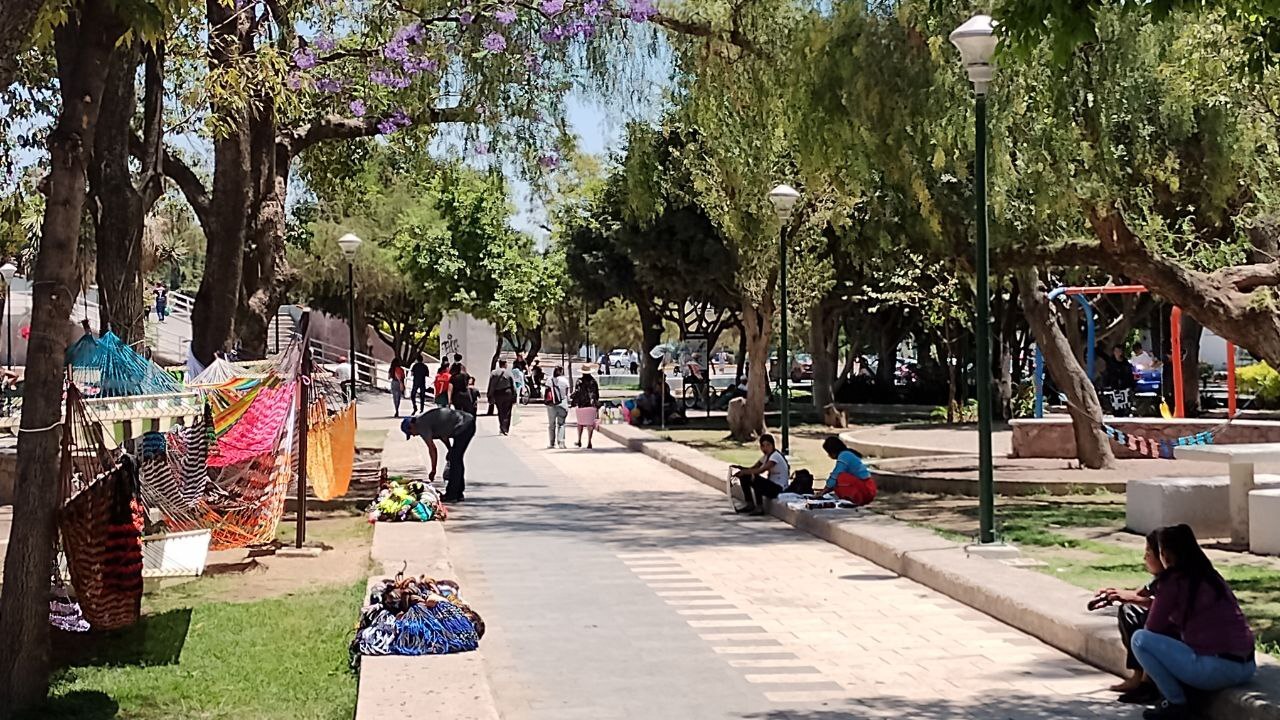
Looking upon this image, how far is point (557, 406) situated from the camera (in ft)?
93.5

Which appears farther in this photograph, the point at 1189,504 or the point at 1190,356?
the point at 1190,356

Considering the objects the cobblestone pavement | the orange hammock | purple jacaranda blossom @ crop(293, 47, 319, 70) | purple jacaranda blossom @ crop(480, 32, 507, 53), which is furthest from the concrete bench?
purple jacaranda blossom @ crop(293, 47, 319, 70)

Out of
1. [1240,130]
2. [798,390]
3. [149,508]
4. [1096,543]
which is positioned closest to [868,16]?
[1240,130]

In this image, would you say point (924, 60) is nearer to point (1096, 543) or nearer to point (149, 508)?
point (1096, 543)

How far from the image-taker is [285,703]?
7.27 meters

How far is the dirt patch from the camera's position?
10.9m

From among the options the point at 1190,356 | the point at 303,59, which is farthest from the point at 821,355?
the point at 303,59

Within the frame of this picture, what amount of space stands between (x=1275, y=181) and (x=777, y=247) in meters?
11.0

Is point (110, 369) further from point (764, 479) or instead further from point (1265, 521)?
point (1265, 521)

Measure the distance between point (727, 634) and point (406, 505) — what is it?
6508mm

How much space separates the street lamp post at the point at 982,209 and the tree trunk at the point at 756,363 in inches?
594

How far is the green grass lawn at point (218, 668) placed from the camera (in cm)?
715

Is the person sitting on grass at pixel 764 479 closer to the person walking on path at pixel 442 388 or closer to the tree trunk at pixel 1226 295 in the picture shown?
the tree trunk at pixel 1226 295

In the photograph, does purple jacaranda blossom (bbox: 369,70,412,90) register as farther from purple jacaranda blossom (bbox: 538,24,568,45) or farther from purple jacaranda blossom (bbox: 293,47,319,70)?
purple jacaranda blossom (bbox: 538,24,568,45)
